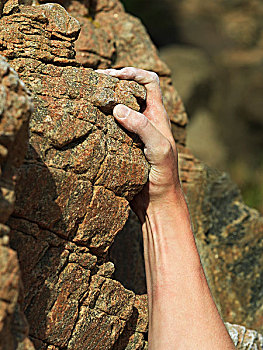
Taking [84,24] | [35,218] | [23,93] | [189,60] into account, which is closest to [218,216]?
[84,24]

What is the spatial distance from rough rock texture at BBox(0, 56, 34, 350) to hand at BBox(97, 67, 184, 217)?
0.77 meters

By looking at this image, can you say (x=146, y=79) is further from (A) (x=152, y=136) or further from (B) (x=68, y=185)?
(B) (x=68, y=185)

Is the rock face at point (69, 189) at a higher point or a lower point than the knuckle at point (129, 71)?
lower

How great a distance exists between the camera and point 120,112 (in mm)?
2520

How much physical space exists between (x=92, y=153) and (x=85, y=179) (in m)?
0.14

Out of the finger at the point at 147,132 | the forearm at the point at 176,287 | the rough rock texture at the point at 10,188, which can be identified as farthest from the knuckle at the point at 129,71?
the rough rock texture at the point at 10,188

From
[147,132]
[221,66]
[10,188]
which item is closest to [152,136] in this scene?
[147,132]

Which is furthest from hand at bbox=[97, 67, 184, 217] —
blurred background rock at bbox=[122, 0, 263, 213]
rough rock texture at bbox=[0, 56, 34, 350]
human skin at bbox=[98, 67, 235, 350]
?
blurred background rock at bbox=[122, 0, 263, 213]

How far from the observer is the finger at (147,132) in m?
2.52

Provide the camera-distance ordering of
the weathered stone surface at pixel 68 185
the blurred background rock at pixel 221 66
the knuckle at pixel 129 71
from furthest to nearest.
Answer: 1. the blurred background rock at pixel 221 66
2. the knuckle at pixel 129 71
3. the weathered stone surface at pixel 68 185

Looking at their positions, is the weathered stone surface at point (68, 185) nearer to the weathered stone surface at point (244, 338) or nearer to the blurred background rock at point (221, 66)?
the weathered stone surface at point (244, 338)

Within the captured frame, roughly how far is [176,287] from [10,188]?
128cm

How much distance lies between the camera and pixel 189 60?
887 centimetres

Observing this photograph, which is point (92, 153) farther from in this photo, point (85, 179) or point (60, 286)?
point (60, 286)
